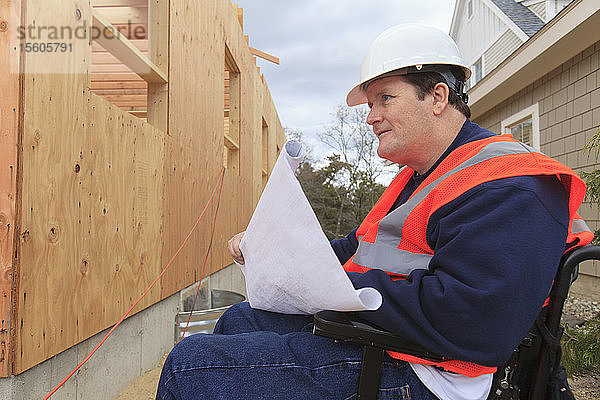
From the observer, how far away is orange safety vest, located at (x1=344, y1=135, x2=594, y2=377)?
4.43 feet

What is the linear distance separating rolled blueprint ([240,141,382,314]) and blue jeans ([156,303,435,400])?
6.0 inches

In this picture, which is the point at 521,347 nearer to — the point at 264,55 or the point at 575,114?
the point at 575,114

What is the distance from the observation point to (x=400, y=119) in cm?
181

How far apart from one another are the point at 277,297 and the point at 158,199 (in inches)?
101

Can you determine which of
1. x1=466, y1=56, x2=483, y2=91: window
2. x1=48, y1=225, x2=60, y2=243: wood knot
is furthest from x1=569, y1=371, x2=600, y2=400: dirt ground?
x1=466, y1=56, x2=483, y2=91: window

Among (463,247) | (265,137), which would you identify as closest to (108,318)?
(463,247)

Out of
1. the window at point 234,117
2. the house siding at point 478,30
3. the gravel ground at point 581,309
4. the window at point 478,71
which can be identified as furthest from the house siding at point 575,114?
the window at point 478,71

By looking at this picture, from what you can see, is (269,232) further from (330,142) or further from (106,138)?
(330,142)

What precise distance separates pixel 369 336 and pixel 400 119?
0.86 meters

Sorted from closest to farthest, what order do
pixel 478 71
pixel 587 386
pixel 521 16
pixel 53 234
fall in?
pixel 53 234
pixel 587 386
pixel 521 16
pixel 478 71

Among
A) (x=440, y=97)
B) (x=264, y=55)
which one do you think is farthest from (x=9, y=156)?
(x=264, y=55)

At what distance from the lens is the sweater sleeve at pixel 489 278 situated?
1234mm

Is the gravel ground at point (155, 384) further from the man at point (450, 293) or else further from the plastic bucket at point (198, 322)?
the man at point (450, 293)

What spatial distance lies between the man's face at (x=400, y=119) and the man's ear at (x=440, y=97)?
0.02 metres
